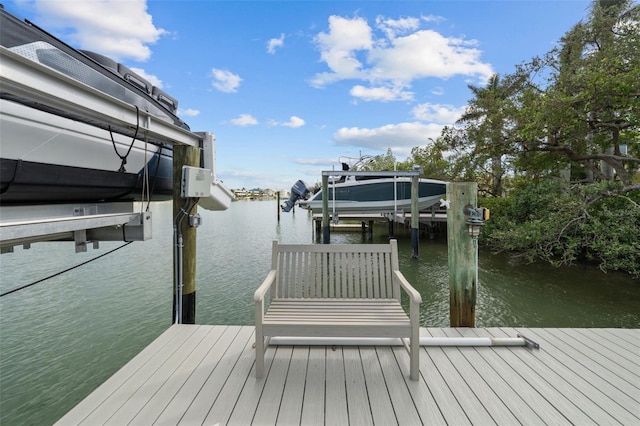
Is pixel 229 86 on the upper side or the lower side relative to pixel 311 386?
upper

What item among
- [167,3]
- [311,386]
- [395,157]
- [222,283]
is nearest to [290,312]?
[311,386]

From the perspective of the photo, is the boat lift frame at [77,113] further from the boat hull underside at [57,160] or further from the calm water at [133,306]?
the calm water at [133,306]

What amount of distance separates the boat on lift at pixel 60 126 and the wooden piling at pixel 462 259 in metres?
2.80

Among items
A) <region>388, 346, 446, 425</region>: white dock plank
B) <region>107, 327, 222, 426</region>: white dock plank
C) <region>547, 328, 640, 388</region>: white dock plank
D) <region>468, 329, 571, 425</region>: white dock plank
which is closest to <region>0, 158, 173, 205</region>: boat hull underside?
<region>107, 327, 222, 426</region>: white dock plank

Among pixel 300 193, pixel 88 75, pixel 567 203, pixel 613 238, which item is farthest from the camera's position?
pixel 300 193

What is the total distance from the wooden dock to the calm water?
1758 mm

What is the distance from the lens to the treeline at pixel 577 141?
6047 millimetres

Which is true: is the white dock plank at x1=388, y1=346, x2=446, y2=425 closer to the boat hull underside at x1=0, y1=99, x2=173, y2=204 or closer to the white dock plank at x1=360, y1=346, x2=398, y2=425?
the white dock plank at x1=360, y1=346, x2=398, y2=425

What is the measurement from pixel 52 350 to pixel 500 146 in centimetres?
1150

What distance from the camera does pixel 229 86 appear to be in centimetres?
980

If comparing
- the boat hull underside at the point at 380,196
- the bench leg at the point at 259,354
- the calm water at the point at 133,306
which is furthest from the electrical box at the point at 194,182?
the boat hull underside at the point at 380,196

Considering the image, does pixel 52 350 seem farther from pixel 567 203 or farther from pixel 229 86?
pixel 567 203

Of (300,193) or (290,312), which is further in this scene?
(300,193)

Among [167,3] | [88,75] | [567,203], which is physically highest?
[167,3]
